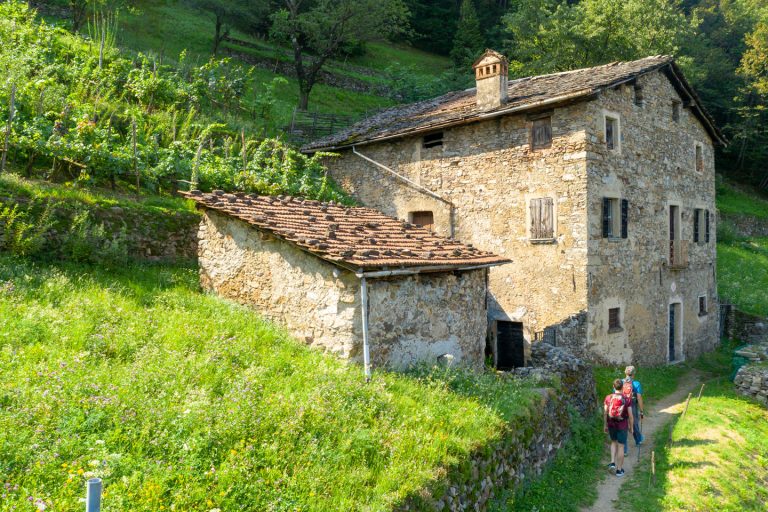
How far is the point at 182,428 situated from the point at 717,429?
33.7ft

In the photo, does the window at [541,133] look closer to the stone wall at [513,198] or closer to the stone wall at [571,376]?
the stone wall at [513,198]

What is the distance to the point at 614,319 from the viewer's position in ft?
46.5

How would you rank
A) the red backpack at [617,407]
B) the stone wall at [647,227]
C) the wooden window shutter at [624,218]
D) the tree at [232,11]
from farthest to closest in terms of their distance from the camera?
the tree at [232,11] → the wooden window shutter at [624,218] → the stone wall at [647,227] → the red backpack at [617,407]

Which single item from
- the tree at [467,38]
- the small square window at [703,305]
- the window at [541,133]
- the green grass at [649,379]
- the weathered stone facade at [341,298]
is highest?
the tree at [467,38]

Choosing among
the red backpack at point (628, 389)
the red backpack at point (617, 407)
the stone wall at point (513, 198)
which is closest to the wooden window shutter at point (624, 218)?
the stone wall at point (513, 198)

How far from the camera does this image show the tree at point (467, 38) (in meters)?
43.7

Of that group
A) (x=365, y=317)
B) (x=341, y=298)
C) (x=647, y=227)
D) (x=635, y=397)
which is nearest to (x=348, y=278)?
(x=341, y=298)

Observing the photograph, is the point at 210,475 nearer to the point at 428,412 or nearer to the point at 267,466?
the point at 267,466

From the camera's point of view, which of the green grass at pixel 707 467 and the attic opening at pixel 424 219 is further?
the attic opening at pixel 424 219

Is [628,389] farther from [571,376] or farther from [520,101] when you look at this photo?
[520,101]

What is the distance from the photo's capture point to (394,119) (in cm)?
1853

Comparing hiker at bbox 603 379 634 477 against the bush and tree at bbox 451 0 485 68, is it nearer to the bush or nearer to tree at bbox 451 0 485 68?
the bush

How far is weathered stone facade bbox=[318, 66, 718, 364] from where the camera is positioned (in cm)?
1334

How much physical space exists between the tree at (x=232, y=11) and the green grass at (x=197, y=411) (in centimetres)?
2675
